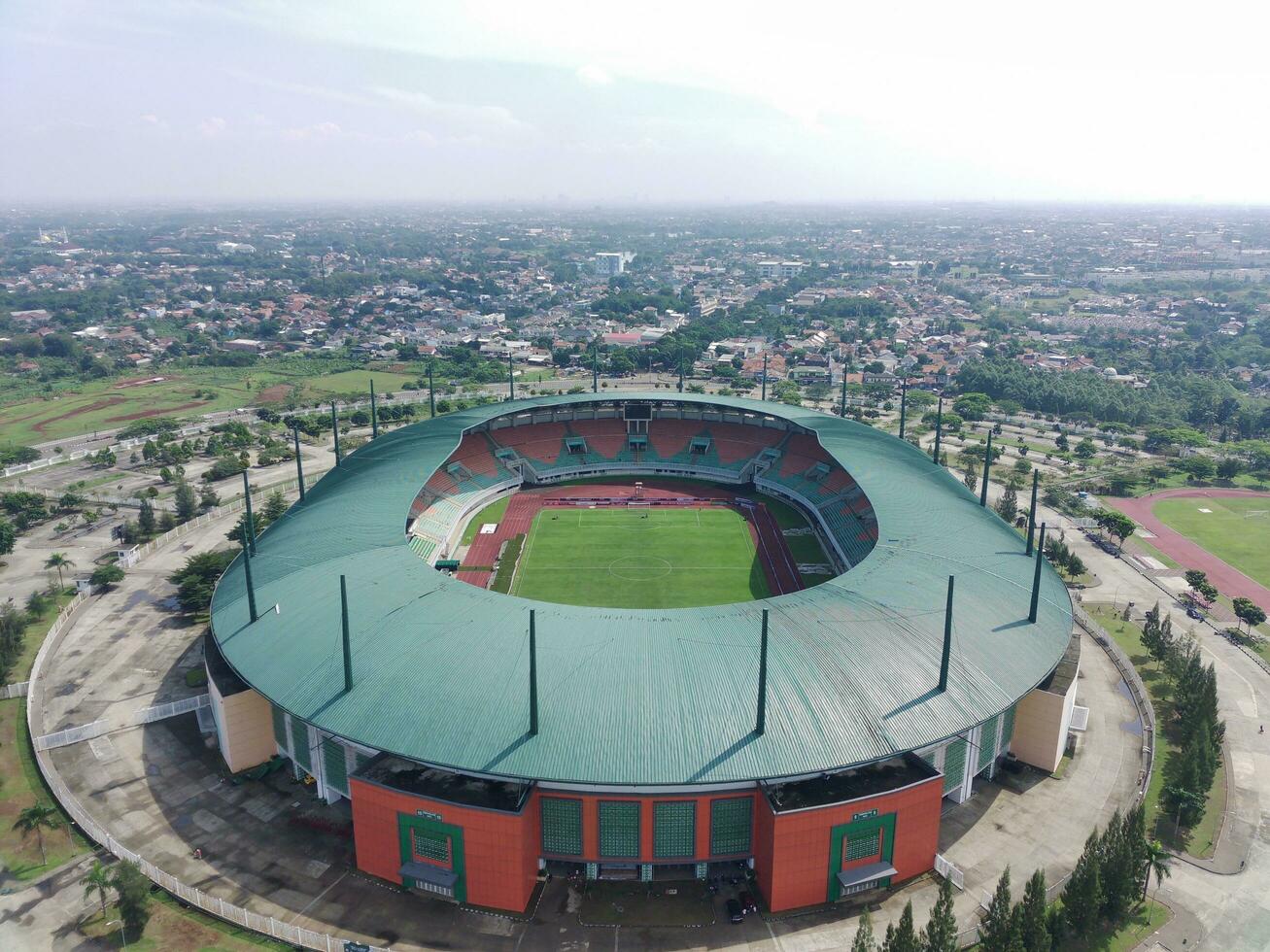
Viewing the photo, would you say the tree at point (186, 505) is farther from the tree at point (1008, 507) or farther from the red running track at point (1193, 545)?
the red running track at point (1193, 545)

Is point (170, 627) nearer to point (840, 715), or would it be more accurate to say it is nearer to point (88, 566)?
point (88, 566)

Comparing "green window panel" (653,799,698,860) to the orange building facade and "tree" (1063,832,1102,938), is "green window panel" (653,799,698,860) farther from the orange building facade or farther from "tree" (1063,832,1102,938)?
"tree" (1063,832,1102,938)

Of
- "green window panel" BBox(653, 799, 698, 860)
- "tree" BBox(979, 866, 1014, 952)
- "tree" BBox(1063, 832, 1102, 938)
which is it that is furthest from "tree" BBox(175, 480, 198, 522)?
"tree" BBox(1063, 832, 1102, 938)

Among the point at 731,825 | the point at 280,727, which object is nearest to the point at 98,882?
the point at 280,727

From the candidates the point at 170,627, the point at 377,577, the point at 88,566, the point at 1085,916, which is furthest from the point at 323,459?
the point at 1085,916

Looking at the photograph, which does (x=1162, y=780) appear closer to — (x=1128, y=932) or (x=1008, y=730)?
(x=1008, y=730)

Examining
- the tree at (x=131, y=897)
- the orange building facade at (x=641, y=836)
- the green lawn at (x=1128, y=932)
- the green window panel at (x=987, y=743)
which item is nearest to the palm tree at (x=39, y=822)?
the tree at (x=131, y=897)
